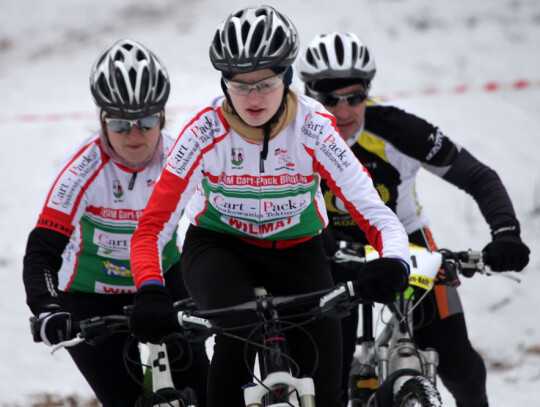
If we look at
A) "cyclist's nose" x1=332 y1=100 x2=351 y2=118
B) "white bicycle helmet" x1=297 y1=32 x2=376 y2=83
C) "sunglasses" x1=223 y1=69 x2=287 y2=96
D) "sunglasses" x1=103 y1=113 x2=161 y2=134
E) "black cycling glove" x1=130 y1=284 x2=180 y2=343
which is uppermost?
"white bicycle helmet" x1=297 y1=32 x2=376 y2=83

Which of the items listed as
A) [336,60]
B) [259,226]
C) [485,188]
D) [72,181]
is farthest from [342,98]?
[72,181]

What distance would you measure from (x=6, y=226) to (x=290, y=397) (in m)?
8.15

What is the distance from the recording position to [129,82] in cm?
462

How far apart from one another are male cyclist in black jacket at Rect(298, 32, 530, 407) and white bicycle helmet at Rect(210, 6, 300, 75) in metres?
1.29

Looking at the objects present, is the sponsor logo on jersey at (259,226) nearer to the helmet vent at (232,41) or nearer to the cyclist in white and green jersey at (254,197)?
the cyclist in white and green jersey at (254,197)

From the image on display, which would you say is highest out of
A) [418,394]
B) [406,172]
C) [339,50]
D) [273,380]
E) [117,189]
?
[339,50]

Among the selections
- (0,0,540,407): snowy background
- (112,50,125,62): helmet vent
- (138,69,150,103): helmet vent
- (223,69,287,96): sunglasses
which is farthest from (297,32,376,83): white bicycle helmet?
(0,0,540,407): snowy background

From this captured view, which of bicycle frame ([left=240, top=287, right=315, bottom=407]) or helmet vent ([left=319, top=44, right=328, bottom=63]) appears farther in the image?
helmet vent ([left=319, top=44, right=328, bottom=63])

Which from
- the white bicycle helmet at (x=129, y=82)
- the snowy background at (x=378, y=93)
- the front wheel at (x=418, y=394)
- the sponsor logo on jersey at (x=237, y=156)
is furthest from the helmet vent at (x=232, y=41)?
the snowy background at (x=378, y=93)

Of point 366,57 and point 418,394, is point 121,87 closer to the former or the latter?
point 366,57

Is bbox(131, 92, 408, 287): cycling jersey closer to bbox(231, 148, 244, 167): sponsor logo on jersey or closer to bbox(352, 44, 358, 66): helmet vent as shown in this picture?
bbox(231, 148, 244, 167): sponsor logo on jersey

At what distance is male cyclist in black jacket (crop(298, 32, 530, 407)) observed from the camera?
4852 millimetres

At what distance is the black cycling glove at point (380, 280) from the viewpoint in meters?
3.21

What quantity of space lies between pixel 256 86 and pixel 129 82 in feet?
4.16
